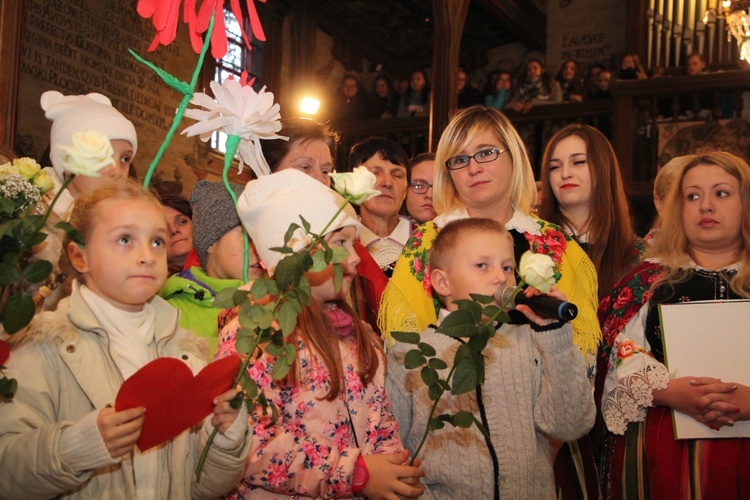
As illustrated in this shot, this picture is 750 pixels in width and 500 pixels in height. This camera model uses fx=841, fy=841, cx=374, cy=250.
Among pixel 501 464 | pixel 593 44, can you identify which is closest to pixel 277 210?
pixel 501 464

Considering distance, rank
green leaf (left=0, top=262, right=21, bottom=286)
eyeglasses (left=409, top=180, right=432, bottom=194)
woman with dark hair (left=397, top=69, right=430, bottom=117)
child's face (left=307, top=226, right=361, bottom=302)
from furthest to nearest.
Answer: woman with dark hair (left=397, top=69, right=430, bottom=117) → eyeglasses (left=409, top=180, right=432, bottom=194) → child's face (left=307, top=226, right=361, bottom=302) → green leaf (left=0, top=262, right=21, bottom=286)

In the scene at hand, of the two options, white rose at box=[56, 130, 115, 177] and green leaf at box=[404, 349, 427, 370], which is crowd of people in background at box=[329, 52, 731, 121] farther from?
white rose at box=[56, 130, 115, 177]

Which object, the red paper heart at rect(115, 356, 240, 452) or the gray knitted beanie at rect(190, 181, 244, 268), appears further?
the gray knitted beanie at rect(190, 181, 244, 268)

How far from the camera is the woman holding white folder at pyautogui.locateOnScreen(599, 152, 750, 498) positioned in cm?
238

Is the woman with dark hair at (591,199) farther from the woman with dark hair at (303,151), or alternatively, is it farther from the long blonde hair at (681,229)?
the woman with dark hair at (303,151)

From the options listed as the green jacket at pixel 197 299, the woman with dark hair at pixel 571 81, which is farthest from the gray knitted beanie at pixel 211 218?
the woman with dark hair at pixel 571 81

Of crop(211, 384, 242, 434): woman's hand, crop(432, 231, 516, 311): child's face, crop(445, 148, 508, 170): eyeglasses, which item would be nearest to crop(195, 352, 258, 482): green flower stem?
crop(211, 384, 242, 434): woman's hand

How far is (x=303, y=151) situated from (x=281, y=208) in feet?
2.24

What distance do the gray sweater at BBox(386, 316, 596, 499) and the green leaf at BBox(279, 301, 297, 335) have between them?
73 cm

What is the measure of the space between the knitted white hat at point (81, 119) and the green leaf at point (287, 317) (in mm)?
1189

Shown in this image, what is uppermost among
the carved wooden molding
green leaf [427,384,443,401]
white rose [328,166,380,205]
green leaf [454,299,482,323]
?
the carved wooden molding

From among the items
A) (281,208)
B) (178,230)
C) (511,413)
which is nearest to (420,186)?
(178,230)

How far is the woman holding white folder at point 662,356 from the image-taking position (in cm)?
238

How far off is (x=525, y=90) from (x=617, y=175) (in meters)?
7.06
